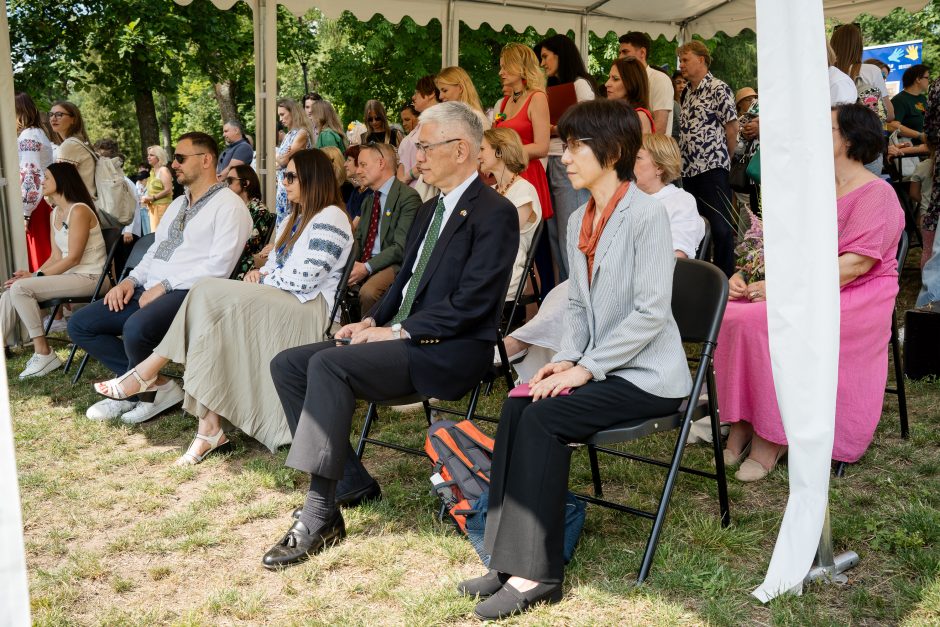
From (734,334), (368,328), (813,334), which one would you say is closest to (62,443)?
(368,328)

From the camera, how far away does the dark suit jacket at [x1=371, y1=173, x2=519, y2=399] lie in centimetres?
350

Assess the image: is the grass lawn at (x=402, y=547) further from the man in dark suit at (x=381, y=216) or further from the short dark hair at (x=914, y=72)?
the short dark hair at (x=914, y=72)

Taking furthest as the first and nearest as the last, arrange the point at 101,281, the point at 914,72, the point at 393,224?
1. the point at 914,72
2. the point at 101,281
3. the point at 393,224

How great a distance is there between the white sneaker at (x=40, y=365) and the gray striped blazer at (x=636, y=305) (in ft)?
14.8

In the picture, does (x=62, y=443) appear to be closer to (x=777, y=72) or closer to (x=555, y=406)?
(x=555, y=406)

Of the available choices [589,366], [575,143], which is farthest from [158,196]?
[589,366]

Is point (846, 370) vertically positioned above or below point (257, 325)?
below

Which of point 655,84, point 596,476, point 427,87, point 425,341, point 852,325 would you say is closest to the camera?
point 425,341

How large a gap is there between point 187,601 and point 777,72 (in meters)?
2.42

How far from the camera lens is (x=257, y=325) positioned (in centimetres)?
451

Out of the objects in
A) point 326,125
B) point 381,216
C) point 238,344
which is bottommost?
point 238,344

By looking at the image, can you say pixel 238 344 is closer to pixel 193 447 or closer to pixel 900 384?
pixel 193 447

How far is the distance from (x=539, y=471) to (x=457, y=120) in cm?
159

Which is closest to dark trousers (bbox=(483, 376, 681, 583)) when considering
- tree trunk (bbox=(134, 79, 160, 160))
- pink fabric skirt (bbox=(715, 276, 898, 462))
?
pink fabric skirt (bbox=(715, 276, 898, 462))
